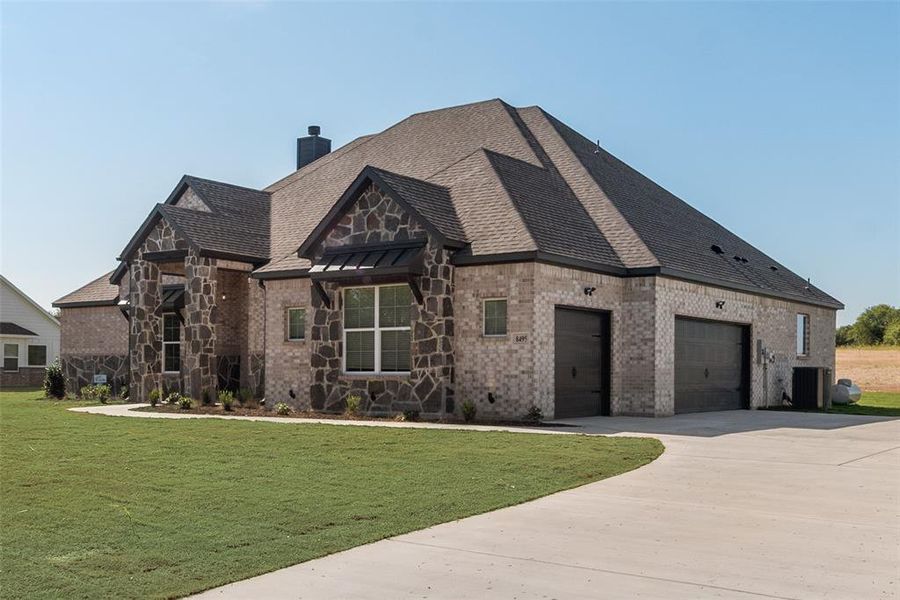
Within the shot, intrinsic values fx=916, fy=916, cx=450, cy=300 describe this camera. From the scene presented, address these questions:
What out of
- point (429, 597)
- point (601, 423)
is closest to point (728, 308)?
point (601, 423)

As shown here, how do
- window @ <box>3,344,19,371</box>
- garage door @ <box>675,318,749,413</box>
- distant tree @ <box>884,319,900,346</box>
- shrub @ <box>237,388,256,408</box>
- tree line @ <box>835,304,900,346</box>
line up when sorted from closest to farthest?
garage door @ <box>675,318,749,413</box> → shrub @ <box>237,388,256,408</box> → window @ <box>3,344,19,371</box> → distant tree @ <box>884,319,900,346</box> → tree line @ <box>835,304,900,346</box>

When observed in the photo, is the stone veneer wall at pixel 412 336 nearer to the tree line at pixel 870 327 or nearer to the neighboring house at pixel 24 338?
the neighboring house at pixel 24 338

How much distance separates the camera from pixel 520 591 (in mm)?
6590

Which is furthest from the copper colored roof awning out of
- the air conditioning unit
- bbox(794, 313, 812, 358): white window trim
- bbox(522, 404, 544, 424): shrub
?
bbox(794, 313, 812, 358): white window trim

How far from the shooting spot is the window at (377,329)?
70.6 feet

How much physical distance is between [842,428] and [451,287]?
879 cm

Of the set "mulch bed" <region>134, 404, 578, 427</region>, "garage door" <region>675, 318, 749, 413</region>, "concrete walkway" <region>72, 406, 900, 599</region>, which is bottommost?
"mulch bed" <region>134, 404, 578, 427</region>

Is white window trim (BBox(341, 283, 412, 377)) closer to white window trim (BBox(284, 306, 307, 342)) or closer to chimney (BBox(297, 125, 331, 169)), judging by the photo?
white window trim (BBox(284, 306, 307, 342))

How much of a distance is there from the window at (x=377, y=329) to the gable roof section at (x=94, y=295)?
12876mm

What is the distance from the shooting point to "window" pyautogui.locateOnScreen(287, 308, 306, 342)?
24.3 meters

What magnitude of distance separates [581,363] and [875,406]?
13.5 meters

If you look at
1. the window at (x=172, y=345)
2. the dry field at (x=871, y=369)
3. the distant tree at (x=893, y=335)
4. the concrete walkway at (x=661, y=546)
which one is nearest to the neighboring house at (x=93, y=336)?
the window at (x=172, y=345)

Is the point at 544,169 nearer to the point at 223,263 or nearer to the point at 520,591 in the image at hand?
the point at 223,263

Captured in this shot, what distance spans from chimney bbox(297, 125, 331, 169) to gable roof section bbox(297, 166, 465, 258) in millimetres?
12967
